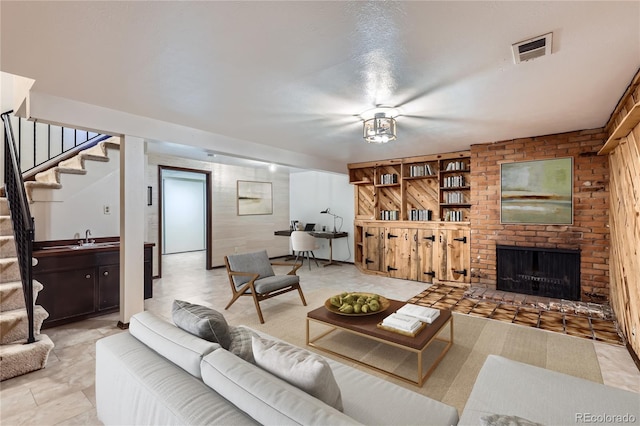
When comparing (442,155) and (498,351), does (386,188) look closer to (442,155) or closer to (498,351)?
(442,155)

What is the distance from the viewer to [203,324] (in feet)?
5.10

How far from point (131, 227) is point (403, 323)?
2.93m

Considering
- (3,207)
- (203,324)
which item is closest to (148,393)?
(203,324)

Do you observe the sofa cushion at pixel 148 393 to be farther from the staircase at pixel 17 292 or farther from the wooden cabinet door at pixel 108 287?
the wooden cabinet door at pixel 108 287

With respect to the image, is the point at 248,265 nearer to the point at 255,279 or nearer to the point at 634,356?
the point at 255,279

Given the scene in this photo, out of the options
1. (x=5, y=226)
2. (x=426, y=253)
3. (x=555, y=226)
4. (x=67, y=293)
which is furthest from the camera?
(x=426, y=253)

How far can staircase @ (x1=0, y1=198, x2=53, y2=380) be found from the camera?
236 centimetres

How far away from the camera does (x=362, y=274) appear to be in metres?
6.21

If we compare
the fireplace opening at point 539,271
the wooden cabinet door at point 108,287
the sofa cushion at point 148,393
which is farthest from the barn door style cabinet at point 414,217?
the sofa cushion at point 148,393

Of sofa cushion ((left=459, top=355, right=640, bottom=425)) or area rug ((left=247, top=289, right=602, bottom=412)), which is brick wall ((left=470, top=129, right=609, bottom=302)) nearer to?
area rug ((left=247, top=289, right=602, bottom=412))

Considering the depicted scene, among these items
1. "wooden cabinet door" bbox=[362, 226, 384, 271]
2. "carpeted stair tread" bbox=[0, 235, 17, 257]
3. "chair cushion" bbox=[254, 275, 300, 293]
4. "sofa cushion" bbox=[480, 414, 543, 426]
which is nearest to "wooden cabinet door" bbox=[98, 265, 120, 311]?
"carpeted stair tread" bbox=[0, 235, 17, 257]

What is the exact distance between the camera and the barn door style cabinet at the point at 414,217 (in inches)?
210

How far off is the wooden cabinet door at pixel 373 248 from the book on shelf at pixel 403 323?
3.64 metres

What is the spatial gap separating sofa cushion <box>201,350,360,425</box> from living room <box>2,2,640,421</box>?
1.67 metres
